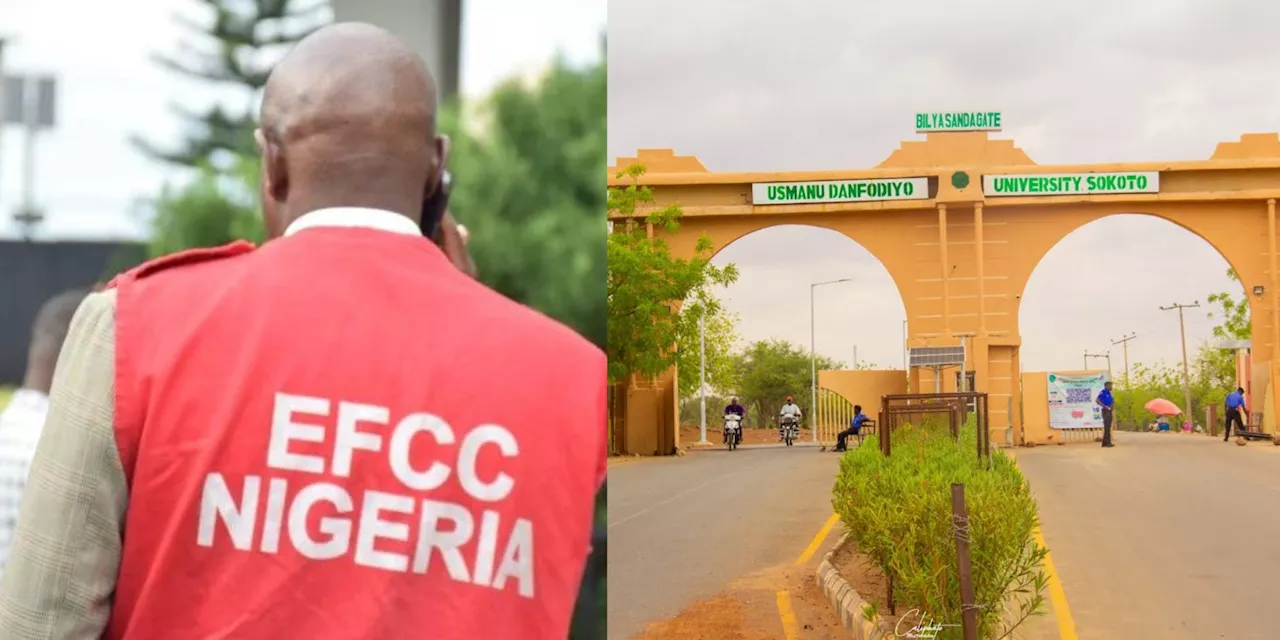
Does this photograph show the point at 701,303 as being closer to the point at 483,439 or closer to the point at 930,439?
the point at 930,439

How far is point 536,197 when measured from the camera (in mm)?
1733

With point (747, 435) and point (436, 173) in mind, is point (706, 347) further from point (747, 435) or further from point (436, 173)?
point (436, 173)

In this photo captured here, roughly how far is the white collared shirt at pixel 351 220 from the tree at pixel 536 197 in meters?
0.51

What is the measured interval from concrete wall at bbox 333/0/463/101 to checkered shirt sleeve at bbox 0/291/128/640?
3.00 feet

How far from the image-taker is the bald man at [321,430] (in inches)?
39.0

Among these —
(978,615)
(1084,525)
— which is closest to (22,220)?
(978,615)

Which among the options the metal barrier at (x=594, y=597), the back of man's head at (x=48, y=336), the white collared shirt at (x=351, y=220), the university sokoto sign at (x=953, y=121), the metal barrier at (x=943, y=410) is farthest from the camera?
the university sokoto sign at (x=953, y=121)

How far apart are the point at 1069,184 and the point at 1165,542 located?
1120 cm

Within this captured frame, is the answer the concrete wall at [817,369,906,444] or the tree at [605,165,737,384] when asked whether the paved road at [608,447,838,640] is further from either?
the concrete wall at [817,369,906,444]

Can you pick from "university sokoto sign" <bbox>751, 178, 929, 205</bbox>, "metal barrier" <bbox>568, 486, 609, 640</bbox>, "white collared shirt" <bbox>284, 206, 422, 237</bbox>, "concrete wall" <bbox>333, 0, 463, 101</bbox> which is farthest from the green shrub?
"university sokoto sign" <bbox>751, 178, 929, 205</bbox>

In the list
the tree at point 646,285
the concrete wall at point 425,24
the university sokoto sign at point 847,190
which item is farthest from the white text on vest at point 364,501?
the university sokoto sign at point 847,190

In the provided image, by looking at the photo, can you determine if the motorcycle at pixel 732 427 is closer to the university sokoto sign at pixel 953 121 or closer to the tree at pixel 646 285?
the tree at pixel 646 285

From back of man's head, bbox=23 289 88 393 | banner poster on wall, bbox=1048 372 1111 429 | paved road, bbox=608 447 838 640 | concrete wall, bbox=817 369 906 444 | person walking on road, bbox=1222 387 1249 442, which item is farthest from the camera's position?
concrete wall, bbox=817 369 906 444

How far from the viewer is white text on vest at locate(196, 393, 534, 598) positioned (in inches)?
41.3
